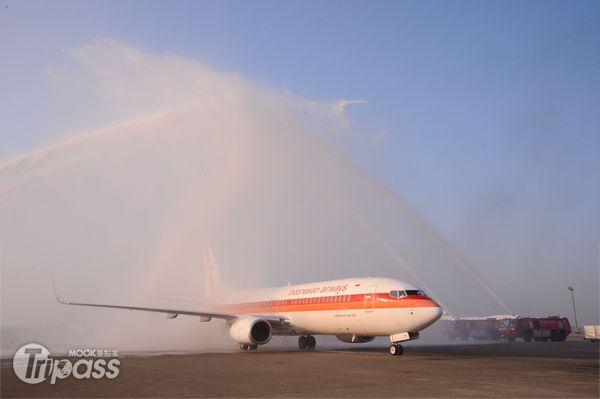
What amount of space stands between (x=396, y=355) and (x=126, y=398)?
597 inches

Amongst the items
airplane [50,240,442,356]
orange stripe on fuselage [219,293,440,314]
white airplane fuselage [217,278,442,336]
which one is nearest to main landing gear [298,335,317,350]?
airplane [50,240,442,356]

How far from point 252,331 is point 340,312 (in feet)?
17.6

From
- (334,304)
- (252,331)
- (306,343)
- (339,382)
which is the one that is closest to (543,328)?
(306,343)

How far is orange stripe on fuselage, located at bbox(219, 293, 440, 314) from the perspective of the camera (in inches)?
928

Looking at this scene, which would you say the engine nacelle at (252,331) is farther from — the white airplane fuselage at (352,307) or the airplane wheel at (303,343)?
the airplane wheel at (303,343)

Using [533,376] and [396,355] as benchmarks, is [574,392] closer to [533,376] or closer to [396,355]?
[533,376]

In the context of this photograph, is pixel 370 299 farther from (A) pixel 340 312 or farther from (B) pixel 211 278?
(B) pixel 211 278

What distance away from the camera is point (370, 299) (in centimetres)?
2552

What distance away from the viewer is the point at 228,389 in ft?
43.4

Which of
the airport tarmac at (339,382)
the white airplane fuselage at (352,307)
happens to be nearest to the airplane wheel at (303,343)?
the white airplane fuselage at (352,307)

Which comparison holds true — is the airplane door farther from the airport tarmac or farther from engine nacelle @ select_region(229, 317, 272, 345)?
engine nacelle @ select_region(229, 317, 272, 345)

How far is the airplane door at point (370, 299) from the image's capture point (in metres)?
25.3

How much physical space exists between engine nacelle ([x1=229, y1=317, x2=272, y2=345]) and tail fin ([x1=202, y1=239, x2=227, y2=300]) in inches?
680

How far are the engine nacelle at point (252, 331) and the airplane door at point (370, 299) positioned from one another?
275 inches
